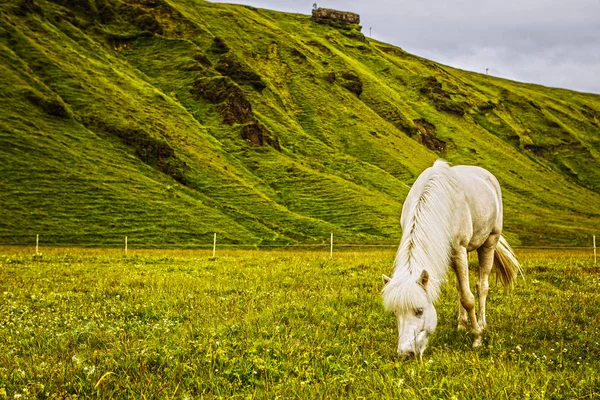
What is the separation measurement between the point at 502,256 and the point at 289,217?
3084 inches

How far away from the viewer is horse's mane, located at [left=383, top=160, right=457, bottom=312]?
270 inches

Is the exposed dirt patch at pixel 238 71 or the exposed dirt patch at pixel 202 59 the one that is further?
the exposed dirt patch at pixel 238 71

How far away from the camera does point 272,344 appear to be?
23.8ft

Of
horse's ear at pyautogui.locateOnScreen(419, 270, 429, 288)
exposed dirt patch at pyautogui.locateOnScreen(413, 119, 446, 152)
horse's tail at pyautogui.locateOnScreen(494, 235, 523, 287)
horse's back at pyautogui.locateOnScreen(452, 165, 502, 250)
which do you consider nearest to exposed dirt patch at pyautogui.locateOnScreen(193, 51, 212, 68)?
exposed dirt patch at pyautogui.locateOnScreen(413, 119, 446, 152)

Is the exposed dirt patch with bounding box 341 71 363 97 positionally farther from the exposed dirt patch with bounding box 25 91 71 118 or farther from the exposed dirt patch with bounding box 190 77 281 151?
the exposed dirt patch with bounding box 25 91 71 118

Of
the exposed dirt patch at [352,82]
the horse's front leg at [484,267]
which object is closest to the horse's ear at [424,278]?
the horse's front leg at [484,267]

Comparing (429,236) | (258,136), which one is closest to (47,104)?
(258,136)

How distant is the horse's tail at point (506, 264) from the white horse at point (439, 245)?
0.03 meters

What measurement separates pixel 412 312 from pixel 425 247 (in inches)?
48.6

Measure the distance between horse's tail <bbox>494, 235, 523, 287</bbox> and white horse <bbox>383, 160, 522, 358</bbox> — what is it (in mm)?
33

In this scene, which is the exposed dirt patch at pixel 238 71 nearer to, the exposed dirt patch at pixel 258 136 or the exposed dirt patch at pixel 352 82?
the exposed dirt patch at pixel 258 136

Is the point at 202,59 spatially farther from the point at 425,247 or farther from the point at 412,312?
the point at 412,312

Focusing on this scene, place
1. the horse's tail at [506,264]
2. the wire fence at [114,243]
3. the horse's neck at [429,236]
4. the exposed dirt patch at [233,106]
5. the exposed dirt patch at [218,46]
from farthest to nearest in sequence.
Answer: the exposed dirt patch at [218,46]
the exposed dirt patch at [233,106]
the wire fence at [114,243]
the horse's tail at [506,264]
the horse's neck at [429,236]

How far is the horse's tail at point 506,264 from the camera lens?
38.2 feet
